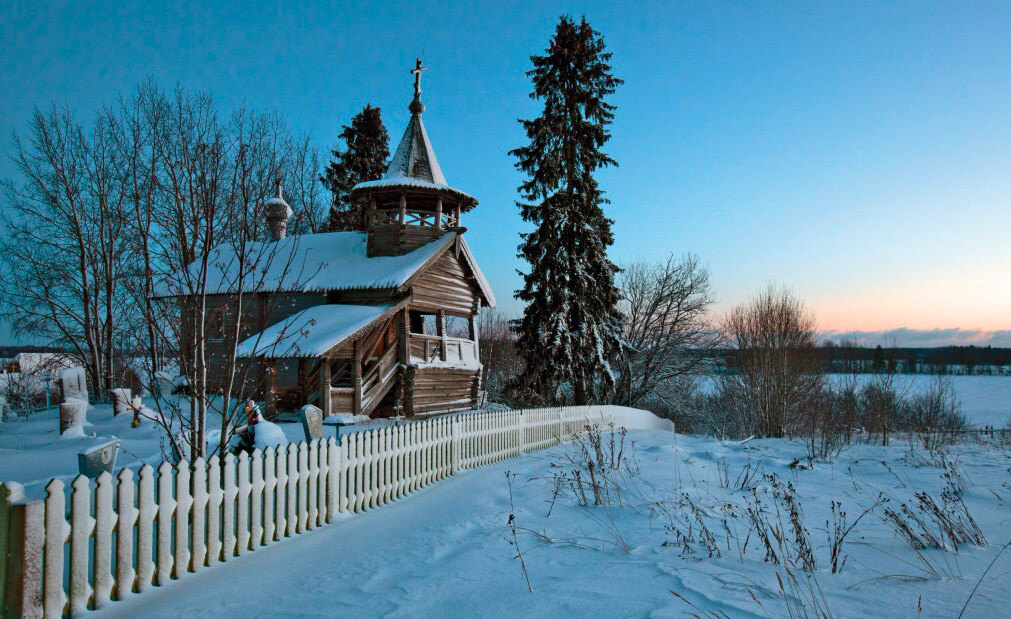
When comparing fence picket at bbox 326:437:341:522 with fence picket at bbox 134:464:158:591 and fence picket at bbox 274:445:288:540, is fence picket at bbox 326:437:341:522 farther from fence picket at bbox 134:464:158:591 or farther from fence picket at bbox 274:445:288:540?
fence picket at bbox 134:464:158:591

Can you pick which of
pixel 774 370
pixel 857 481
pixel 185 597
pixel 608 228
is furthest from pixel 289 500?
pixel 774 370

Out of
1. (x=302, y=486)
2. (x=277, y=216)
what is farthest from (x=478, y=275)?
(x=302, y=486)

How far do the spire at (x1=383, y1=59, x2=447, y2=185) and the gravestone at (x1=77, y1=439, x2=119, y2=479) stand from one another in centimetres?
1557

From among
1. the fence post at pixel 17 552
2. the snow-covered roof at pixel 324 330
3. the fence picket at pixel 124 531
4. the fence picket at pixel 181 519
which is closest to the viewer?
the fence post at pixel 17 552

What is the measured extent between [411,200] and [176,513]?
17.1 metres

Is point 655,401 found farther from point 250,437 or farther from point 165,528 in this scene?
point 165,528

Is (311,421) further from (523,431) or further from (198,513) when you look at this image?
(523,431)

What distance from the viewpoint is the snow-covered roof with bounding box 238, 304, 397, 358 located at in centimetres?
1465

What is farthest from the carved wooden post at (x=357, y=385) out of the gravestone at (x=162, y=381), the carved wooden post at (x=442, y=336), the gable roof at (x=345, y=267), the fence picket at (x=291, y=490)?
the fence picket at (x=291, y=490)

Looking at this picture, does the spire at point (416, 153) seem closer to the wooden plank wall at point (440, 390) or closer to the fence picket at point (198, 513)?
the wooden plank wall at point (440, 390)

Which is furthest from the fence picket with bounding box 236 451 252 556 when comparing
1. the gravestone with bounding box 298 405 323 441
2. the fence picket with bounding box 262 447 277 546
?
the gravestone with bounding box 298 405 323 441

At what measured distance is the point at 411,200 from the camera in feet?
67.3

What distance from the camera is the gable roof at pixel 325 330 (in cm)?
1466

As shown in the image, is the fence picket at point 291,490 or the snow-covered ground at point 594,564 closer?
the snow-covered ground at point 594,564
